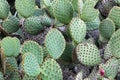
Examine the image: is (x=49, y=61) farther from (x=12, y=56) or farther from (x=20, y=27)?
(x=20, y=27)

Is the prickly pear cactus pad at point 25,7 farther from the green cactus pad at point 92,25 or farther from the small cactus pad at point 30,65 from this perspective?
the small cactus pad at point 30,65

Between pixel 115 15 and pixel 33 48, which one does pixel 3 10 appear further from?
pixel 115 15

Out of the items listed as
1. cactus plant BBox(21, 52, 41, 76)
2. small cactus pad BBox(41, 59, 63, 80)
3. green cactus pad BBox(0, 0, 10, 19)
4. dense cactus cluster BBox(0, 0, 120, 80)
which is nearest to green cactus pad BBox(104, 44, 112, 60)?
dense cactus cluster BBox(0, 0, 120, 80)

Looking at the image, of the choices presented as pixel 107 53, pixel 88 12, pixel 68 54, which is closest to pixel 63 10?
pixel 88 12

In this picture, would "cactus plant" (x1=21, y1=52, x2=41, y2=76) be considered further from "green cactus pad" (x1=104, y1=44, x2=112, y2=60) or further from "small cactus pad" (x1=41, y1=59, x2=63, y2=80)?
"green cactus pad" (x1=104, y1=44, x2=112, y2=60)

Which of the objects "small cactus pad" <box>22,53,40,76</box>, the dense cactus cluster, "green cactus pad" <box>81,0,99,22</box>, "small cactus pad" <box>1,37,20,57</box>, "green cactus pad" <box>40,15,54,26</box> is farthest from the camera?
"green cactus pad" <box>40,15,54,26</box>

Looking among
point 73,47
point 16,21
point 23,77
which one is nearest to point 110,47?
point 73,47
